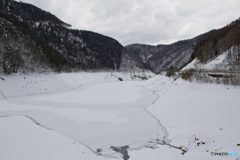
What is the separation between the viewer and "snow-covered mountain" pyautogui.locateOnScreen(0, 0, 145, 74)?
2678 inches

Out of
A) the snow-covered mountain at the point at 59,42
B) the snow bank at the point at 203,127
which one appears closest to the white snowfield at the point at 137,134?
the snow bank at the point at 203,127

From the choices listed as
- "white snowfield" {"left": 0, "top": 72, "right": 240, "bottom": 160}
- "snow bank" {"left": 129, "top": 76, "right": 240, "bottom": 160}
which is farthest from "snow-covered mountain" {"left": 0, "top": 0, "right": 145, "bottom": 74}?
"snow bank" {"left": 129, "top": 76, "right": 240, "bottom": 160}

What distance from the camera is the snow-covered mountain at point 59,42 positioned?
6802 cm

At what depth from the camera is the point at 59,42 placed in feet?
357

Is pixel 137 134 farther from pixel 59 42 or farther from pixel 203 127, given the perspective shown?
pixel 59 42

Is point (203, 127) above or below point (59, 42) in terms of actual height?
below

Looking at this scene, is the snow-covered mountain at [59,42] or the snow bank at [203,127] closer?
the snow bank at [203,127]

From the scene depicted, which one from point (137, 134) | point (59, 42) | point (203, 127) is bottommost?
point (137, 134)

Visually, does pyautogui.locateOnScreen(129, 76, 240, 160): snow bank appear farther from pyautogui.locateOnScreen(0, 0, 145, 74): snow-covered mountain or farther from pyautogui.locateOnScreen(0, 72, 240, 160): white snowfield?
pyautogui.locateOnScreen(0, 0, 145, 74): snow-covered mountain

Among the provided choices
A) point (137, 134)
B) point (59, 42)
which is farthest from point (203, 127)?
point (59, 42)

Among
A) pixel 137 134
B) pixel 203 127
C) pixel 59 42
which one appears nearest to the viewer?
pixel 203 127

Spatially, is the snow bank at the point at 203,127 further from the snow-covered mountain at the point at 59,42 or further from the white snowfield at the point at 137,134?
the snow-covered mountain at the point at 59,42

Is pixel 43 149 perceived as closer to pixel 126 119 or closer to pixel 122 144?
pixel 122 144

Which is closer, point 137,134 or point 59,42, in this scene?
point 137,134
